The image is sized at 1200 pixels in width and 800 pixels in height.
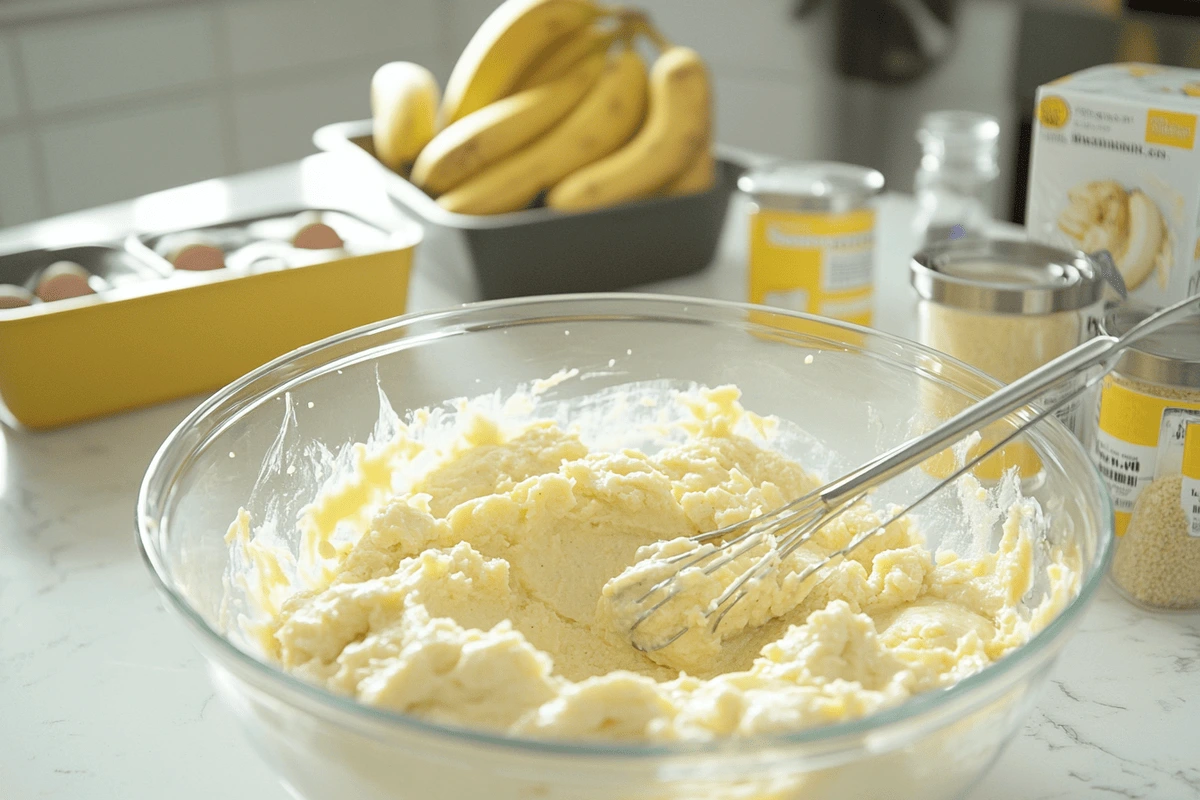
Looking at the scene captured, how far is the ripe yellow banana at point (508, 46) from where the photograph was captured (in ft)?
5.10

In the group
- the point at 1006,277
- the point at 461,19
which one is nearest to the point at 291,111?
the point at 461,19

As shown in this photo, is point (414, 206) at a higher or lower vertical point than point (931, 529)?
higher

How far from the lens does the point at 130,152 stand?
Answer: 110 inches

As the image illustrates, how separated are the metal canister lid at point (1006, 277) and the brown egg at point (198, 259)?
74 centimetres

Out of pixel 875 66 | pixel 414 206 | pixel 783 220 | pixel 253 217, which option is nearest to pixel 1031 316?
pixel 783 220

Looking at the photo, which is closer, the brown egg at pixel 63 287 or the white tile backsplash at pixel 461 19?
the brown egg at pixel 63 287

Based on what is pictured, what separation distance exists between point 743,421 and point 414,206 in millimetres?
607

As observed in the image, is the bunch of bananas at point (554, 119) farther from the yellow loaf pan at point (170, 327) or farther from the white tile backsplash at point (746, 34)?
the white tile backsplash at point (746, 34)

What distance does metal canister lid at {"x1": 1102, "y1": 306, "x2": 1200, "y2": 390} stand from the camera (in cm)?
81

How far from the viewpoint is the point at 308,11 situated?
3.01 metres

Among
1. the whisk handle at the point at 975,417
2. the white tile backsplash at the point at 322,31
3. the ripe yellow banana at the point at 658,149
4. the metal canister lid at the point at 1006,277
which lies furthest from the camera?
the white tile backsplash at the point at 322,31

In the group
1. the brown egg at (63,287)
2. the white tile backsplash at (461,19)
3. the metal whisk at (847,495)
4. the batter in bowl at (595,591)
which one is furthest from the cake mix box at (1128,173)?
the white tile backsplash at (461,19)

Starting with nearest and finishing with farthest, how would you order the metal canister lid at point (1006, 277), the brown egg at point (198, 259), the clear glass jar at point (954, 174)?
the metal canister lid at point (1006, 277) → the brown egg at point (198, 259) → the clear glass jar at point (954, 174)

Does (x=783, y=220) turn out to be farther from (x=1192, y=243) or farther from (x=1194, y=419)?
(x=1194, y=419)
